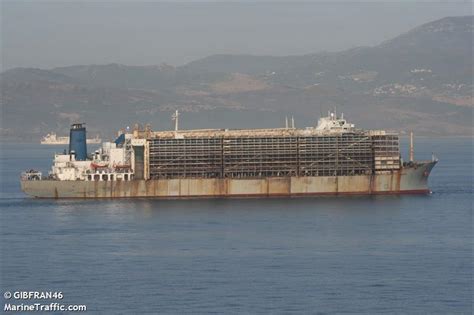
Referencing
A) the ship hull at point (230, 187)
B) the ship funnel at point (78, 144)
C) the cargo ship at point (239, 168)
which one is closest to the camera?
the ship hull at point (230, 187)

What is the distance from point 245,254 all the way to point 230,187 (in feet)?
98.8

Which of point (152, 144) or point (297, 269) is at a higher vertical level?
point (152, 144)

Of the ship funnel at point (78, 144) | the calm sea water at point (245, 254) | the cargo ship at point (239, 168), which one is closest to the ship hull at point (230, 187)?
the cargo ship at point (239, 168)

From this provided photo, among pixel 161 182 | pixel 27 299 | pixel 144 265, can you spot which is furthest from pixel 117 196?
pixel 27 299

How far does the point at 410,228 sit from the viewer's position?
76.8 m

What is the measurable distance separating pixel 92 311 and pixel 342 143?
4751cm

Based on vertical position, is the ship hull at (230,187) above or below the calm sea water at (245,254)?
above

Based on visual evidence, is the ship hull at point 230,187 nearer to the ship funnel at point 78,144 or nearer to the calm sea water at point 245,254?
the calm sea water at point 245,254

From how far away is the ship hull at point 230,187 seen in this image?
9562 cm

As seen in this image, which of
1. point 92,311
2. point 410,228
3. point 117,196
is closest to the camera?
point 92,311

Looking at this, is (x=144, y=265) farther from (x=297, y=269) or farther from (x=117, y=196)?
(x=117, y=196)

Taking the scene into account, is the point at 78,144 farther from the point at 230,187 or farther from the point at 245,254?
the point at 245,254

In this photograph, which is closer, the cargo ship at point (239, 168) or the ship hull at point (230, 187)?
the ship hull at point (230, 187)

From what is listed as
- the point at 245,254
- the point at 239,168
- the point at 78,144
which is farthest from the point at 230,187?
the point at 245,254
